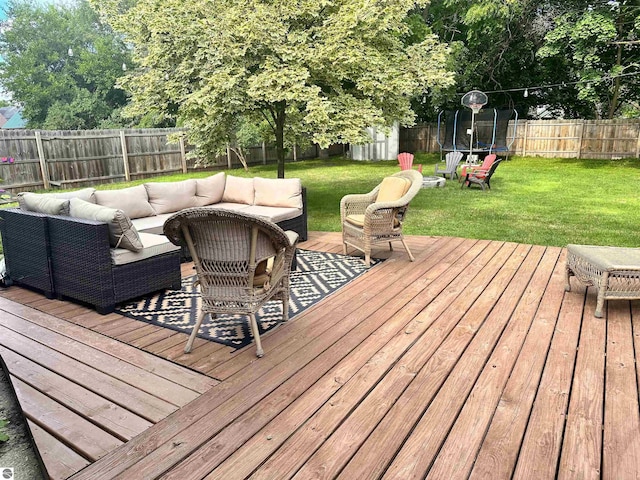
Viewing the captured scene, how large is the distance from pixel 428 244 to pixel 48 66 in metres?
26.3

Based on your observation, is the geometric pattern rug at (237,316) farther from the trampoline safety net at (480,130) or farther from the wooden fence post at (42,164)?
the trampoline safety net at (480,130)

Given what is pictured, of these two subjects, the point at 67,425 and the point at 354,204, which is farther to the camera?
the point at 354,204

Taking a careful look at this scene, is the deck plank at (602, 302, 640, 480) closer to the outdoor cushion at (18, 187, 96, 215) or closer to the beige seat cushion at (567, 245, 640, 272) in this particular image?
the beige seat cushion at (567, 245, 640, 272)

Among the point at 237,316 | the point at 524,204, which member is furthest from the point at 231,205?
the point at 524,204

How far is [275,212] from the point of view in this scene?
4875 mm

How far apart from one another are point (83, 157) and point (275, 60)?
7188 mm

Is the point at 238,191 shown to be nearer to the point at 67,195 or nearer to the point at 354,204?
the point at 354,204

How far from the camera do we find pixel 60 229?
3.32 m

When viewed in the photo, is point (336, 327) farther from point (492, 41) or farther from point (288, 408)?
point (492, 41)

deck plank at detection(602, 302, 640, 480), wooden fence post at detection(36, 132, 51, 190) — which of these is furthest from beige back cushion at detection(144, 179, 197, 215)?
wooden fence post at detection(36, 132, 51, 190)

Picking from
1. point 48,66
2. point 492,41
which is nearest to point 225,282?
point 492,41

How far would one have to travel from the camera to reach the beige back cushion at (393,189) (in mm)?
4543

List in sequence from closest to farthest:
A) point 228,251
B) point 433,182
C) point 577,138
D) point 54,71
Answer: point 228,251, point 433,182, point 577,138, point 54,71

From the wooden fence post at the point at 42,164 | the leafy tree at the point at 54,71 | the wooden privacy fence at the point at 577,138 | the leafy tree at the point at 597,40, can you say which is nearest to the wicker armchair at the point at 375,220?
the wooden fence post at the point at 42,164
